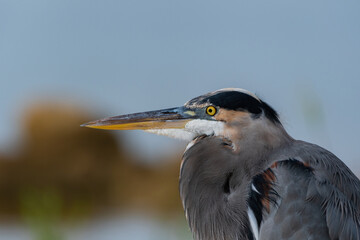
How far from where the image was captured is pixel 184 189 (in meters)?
2.18

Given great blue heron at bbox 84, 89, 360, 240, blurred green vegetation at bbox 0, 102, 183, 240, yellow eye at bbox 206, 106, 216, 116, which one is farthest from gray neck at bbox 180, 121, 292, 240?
blurred green vegetation at bbox 0, 102, 183, 240

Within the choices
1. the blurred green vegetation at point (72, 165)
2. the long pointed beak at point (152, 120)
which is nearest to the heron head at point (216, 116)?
the long pointed beak at point (152, 120)

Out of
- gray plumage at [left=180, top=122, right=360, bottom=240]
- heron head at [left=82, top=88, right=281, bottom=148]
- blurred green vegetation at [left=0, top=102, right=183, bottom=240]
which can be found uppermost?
heron head at [left=82, top=88, right=281, bottom=148]

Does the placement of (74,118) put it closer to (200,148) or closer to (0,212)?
(0,212)

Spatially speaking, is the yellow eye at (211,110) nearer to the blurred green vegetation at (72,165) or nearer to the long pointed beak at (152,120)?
the long pointed beak at (152,120)

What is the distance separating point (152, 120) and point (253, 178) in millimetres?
526

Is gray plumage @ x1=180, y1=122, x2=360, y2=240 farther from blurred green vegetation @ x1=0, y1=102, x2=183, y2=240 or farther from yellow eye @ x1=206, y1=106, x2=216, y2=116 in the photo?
blurred green vegetation @ x1=0, y1=102, x2=183, y2=240

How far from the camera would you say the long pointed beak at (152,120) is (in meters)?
2.23

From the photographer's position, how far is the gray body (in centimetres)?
194

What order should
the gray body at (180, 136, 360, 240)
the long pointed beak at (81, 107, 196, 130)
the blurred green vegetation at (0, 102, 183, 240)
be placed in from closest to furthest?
the gray body at (180, 136, 360, 240) → the long pointed beak at (81, 107, 196, 130) → the blurred green vegetation at (0, 102, 183, 240)

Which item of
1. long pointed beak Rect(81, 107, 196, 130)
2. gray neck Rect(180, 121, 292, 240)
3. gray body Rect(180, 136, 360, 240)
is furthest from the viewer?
long pointed beak Rect(81, 107, 196, 130)

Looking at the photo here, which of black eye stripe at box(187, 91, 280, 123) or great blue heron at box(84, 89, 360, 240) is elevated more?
black eye stripe at box(187, 91, 280, 123)

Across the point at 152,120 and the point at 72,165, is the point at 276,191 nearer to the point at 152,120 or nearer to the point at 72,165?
the point at 152,120

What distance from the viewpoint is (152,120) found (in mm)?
2297
